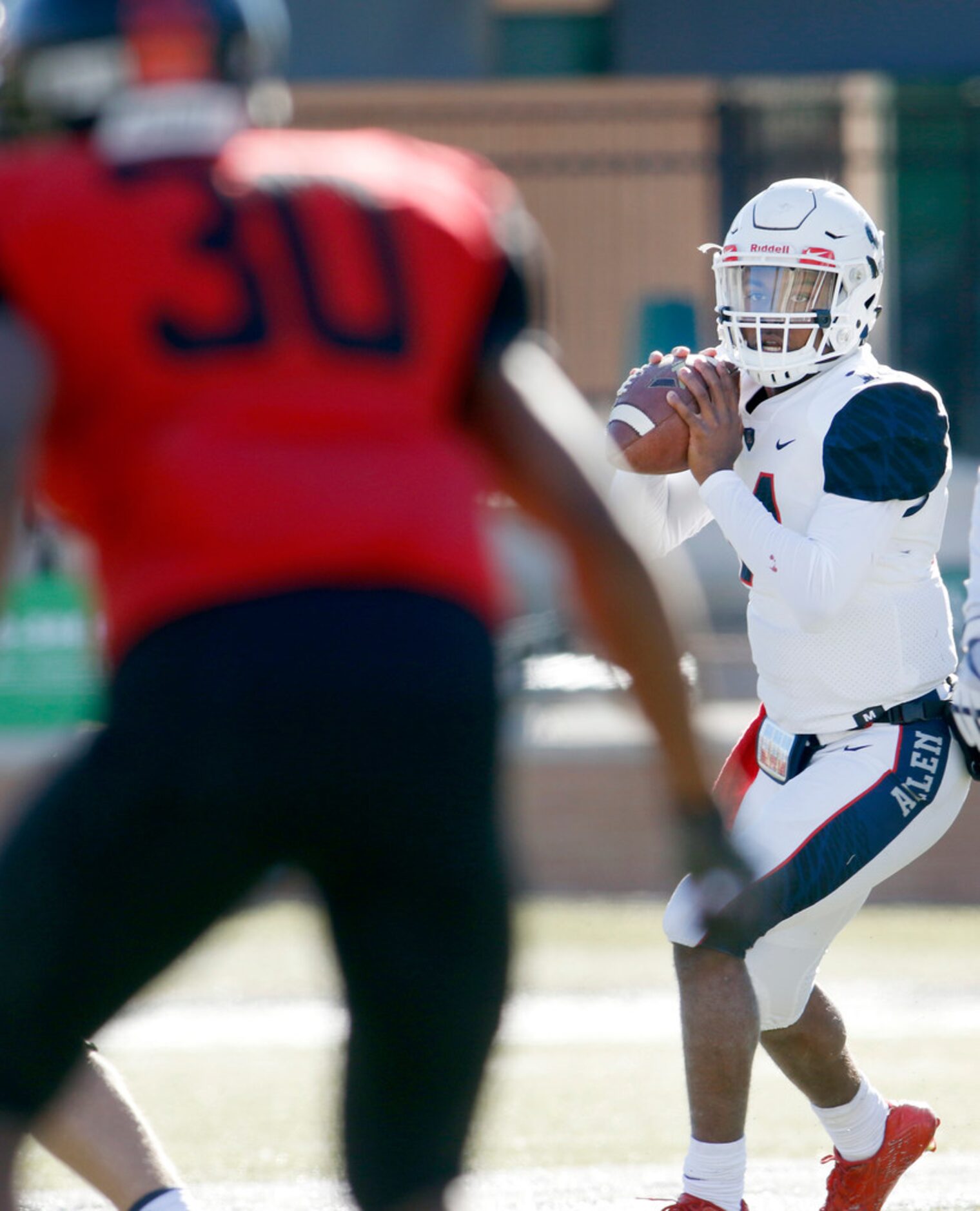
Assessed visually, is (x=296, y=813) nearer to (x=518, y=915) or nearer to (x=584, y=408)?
(x=518, y=915)

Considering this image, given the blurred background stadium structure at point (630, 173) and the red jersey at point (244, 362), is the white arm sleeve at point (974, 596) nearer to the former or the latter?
the red jersey at point (244, 362)

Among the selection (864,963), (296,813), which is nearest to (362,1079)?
(296,813)

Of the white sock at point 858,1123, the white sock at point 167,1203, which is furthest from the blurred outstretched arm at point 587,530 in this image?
the white sock at point 858,1123

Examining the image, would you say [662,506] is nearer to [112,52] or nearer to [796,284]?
[796,284]

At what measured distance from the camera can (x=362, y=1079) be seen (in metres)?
2.18

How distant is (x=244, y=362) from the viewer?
2.04 m

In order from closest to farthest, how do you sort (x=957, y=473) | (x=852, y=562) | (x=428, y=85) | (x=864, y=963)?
(x=852, y=562), (x=864, y=963), (x=957, y=473), (x=428, y=85)

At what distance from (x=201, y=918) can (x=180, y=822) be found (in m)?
0.12

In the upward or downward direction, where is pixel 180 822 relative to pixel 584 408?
downward

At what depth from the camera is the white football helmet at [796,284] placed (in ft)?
12.7

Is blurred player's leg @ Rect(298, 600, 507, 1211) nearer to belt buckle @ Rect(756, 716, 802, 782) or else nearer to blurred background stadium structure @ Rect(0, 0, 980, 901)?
belt buckle @ Rect(756, 716, 802, 782)

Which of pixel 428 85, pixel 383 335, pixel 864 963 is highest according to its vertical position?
pixel 383 335

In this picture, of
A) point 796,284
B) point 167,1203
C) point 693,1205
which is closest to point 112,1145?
point 167,1203

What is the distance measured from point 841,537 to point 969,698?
377 millimetres
